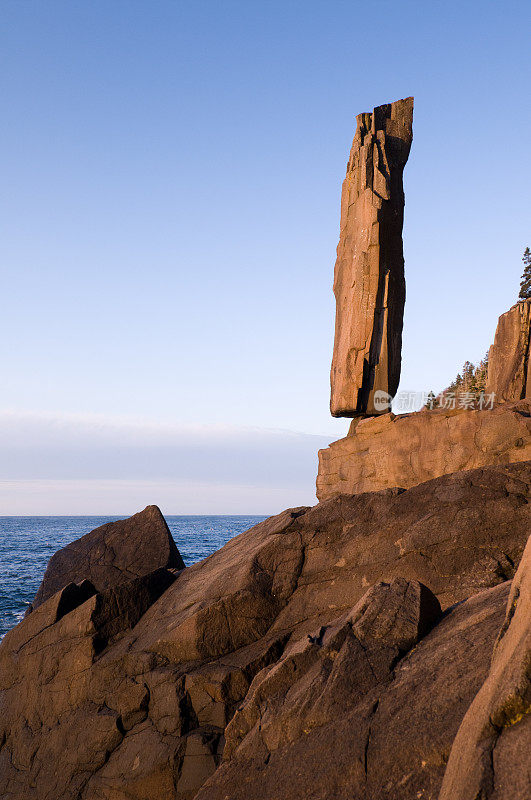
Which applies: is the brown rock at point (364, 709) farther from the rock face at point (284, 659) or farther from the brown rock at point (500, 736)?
the brown rock at point (500, 736)

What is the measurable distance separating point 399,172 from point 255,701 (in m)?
17.3

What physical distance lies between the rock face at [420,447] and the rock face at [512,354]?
316 inches

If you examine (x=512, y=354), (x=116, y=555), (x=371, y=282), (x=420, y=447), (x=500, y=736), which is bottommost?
(x=116, y=555)

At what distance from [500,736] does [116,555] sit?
40.8 feet

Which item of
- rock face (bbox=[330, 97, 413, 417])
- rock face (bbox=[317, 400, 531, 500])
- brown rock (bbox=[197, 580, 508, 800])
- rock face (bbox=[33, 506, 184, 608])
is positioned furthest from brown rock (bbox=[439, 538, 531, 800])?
rock face (bbox=[330, 97, 413, 417])

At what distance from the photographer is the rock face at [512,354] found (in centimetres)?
A: 2302

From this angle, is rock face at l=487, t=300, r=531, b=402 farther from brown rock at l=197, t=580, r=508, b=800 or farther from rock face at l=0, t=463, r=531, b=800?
brown rock at l=197, t=580, r=508, b=800

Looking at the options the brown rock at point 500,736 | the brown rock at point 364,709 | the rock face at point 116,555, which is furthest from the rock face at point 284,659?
the rock face at point 116,555

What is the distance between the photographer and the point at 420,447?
15859 mm

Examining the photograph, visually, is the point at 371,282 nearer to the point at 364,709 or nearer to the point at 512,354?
the point at 512,354

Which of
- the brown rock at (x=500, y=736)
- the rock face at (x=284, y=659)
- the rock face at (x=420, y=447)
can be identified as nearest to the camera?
the brown rock at (x=500, y=736)

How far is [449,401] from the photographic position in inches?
728

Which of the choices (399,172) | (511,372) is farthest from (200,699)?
(511,372)

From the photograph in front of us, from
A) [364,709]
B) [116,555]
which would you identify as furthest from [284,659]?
[116,555]
